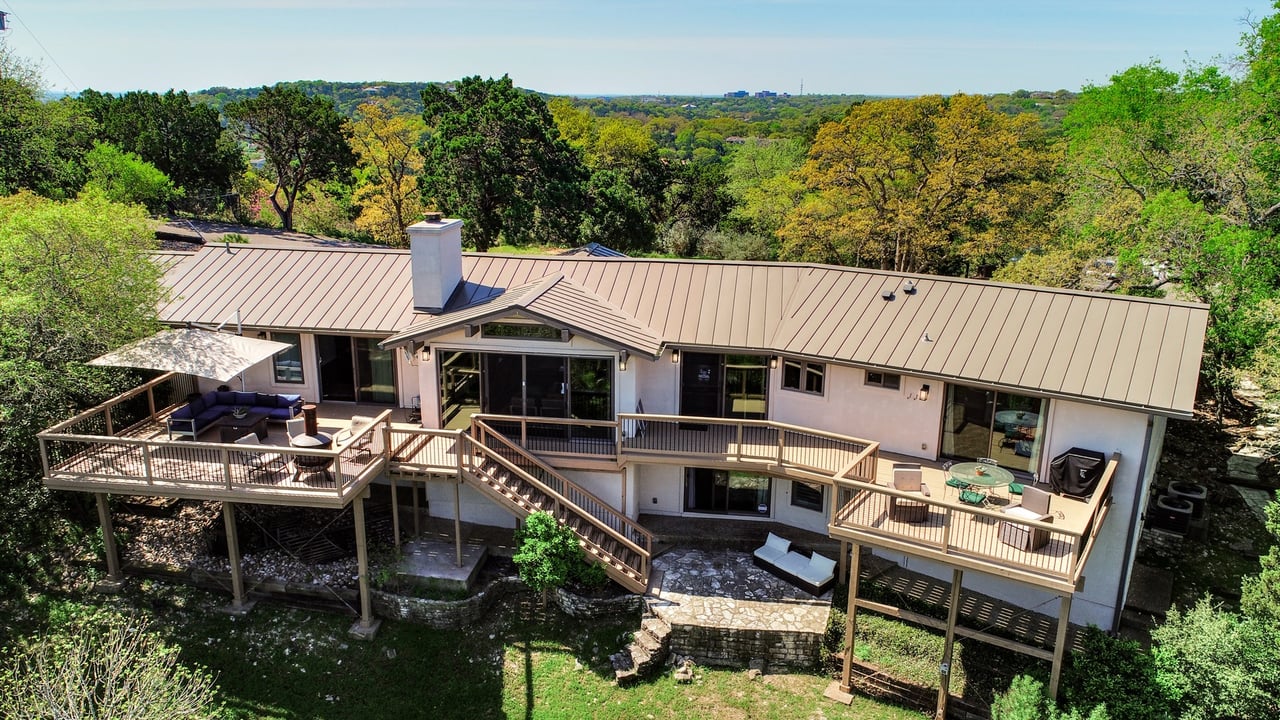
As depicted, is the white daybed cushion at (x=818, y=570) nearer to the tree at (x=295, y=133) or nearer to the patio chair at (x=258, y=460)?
the patio chair at (x=258, y=460)

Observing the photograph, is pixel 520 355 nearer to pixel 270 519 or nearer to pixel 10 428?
pixel 270 519

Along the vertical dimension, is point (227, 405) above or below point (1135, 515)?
above

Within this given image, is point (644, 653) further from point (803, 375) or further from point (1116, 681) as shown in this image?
point (1116, 681)

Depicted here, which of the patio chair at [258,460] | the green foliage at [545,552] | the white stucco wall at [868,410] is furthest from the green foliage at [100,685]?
the white stucco wall at [868,410]

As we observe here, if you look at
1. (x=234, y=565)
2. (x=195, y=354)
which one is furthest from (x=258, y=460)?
(x=195, y=354)

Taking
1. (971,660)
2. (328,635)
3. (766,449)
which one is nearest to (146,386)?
(328,635)

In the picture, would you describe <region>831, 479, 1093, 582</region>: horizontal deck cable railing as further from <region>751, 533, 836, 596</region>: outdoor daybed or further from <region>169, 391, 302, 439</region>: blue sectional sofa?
<region>169, 391, 302, 439</region>: blue sectional sofa
